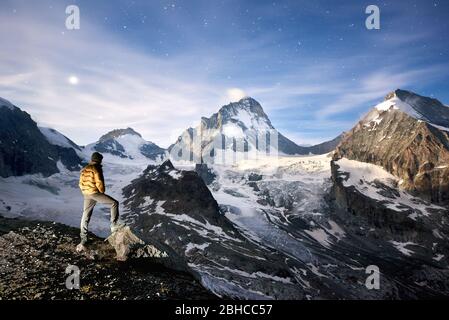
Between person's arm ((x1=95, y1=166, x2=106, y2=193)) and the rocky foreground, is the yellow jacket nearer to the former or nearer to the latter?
person's arm ((x1=95, y1=166, x2=106, y2=193))

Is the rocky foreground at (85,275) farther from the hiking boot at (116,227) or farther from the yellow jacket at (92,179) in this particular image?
the yellow jacket at (92,179)

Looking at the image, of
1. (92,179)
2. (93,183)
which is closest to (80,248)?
(93,183)

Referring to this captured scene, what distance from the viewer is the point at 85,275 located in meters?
17.0

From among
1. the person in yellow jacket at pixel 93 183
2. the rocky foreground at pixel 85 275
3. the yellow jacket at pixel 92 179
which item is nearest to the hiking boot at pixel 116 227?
the rocky foreground at pixel 85 275

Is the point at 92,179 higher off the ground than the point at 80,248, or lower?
higher

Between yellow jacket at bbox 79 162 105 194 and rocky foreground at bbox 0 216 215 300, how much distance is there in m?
3.72

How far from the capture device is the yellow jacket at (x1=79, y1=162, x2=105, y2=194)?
17.8 metres

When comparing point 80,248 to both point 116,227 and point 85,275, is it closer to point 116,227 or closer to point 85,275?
point 116,227

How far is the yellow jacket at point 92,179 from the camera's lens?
17.8m

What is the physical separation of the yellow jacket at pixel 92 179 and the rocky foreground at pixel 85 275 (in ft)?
12.2

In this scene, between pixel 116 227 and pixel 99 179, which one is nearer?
pixel 99 179

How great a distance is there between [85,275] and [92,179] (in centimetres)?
436
